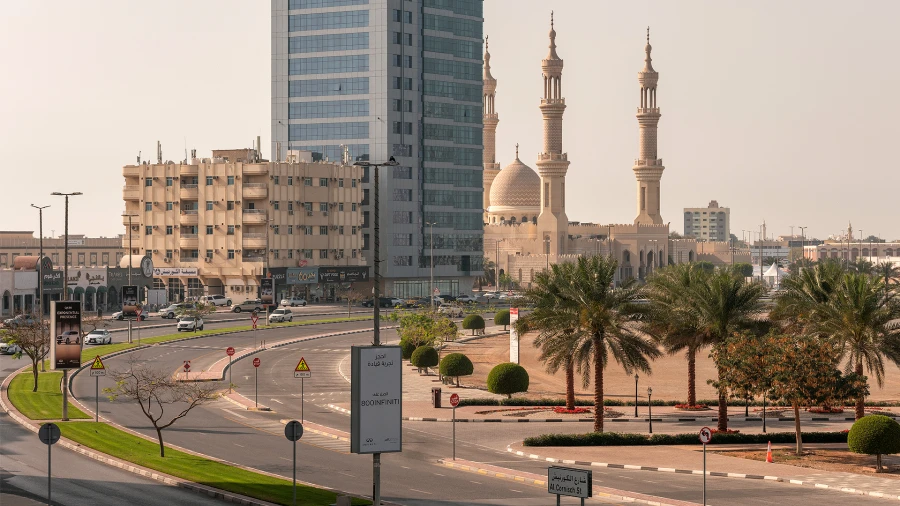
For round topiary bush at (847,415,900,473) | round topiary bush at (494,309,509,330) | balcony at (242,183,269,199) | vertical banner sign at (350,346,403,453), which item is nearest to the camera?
vertical banner sign at (350,346,403,453)

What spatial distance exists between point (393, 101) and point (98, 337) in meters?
74.4

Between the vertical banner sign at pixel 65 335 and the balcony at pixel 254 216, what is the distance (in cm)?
9097

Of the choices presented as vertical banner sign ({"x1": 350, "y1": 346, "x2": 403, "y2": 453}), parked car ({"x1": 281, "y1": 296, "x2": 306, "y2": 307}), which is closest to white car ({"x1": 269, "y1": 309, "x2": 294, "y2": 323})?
parked car ({"x1": 281, "y1": 296, "x2": 306, "y2": 307})

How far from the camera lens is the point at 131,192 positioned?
486ft

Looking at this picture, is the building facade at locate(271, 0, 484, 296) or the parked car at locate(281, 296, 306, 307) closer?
the parked car at locate(281, 296, 306, 307)

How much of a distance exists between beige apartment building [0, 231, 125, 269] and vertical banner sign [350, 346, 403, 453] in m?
138

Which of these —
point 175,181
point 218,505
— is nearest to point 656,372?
point 218,505

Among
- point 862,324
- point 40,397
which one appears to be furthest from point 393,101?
point 862,324

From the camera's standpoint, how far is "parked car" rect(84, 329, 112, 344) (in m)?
91.4

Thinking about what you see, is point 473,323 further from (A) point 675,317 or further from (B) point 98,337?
(A) point 675,317

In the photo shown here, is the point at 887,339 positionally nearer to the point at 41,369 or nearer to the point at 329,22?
the point at 41,369

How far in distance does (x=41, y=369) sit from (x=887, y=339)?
151ft

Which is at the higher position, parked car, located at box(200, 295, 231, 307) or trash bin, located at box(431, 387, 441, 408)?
parked car, located at box(200, 295, 231, 307)

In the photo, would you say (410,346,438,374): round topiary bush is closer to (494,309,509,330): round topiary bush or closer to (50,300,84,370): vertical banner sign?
(50,300,84,370): vertical banner sign
